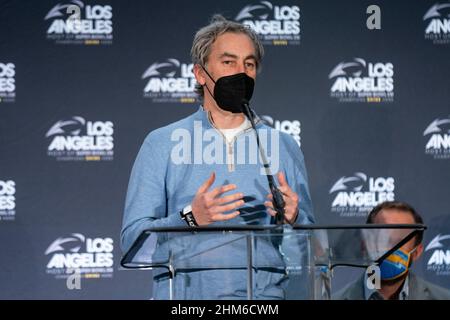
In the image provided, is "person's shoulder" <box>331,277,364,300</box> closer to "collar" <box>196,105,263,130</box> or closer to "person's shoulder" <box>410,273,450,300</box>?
"person's shoulder" <box>410,273,450,300</box>

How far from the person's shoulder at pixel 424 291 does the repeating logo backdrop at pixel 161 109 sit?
1529mm

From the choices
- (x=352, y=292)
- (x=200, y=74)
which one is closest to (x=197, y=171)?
(x=200, y=74)

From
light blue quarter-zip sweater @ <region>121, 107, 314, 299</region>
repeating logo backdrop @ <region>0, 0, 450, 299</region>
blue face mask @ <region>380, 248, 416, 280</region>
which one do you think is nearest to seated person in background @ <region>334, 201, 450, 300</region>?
blue face mask @ <region>380, 248, 416, 280</region>

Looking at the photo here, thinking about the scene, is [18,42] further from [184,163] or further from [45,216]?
[184,163]

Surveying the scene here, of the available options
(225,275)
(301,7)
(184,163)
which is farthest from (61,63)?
(225,275)

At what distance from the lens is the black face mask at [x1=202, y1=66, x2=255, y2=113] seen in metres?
3.03

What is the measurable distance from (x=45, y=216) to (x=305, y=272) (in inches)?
112

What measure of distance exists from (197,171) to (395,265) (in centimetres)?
90

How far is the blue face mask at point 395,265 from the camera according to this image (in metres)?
2.61

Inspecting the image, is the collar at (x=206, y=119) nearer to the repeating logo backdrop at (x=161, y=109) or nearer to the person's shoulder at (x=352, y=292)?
the person's shoulder at (x=352, y=292)

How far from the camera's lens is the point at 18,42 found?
16.3 ft

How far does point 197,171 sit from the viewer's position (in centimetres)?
315

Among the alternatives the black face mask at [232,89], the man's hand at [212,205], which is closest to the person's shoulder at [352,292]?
the man's hand at [212,205]

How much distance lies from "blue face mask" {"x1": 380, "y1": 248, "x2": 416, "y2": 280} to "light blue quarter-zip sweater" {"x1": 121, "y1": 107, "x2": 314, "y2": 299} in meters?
0.38
